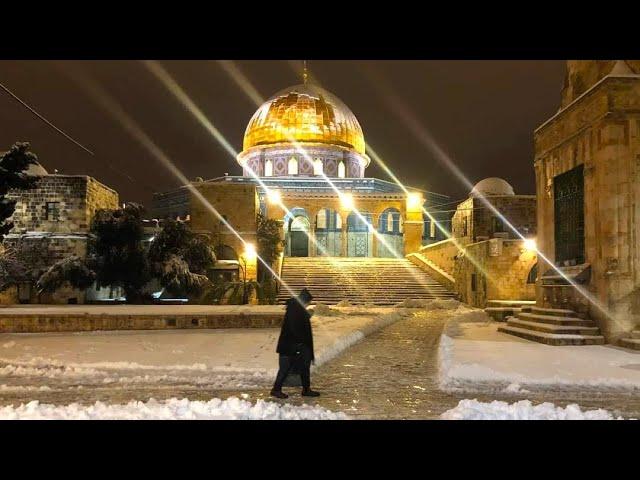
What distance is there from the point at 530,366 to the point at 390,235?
37.4 m

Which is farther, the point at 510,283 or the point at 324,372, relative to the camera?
the point at 510,283

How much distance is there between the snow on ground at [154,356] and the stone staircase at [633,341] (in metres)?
5.36

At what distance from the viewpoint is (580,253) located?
1280 centimetres

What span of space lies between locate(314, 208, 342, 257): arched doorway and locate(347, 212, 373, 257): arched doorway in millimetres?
864

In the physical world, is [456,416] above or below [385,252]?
below

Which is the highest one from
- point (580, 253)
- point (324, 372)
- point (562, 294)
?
point (580, 253)

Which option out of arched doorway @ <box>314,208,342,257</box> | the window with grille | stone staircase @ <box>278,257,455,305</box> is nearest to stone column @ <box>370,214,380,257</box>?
arched doorway @ <box>314,208,342,257</box>

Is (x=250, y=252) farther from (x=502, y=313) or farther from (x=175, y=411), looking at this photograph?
(x=175, y=411)

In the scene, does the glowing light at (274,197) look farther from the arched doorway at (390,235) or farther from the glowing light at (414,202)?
the glowing light at (414,202)

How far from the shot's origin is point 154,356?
10.1 metres

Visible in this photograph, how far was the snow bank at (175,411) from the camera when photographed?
590 centimetres
